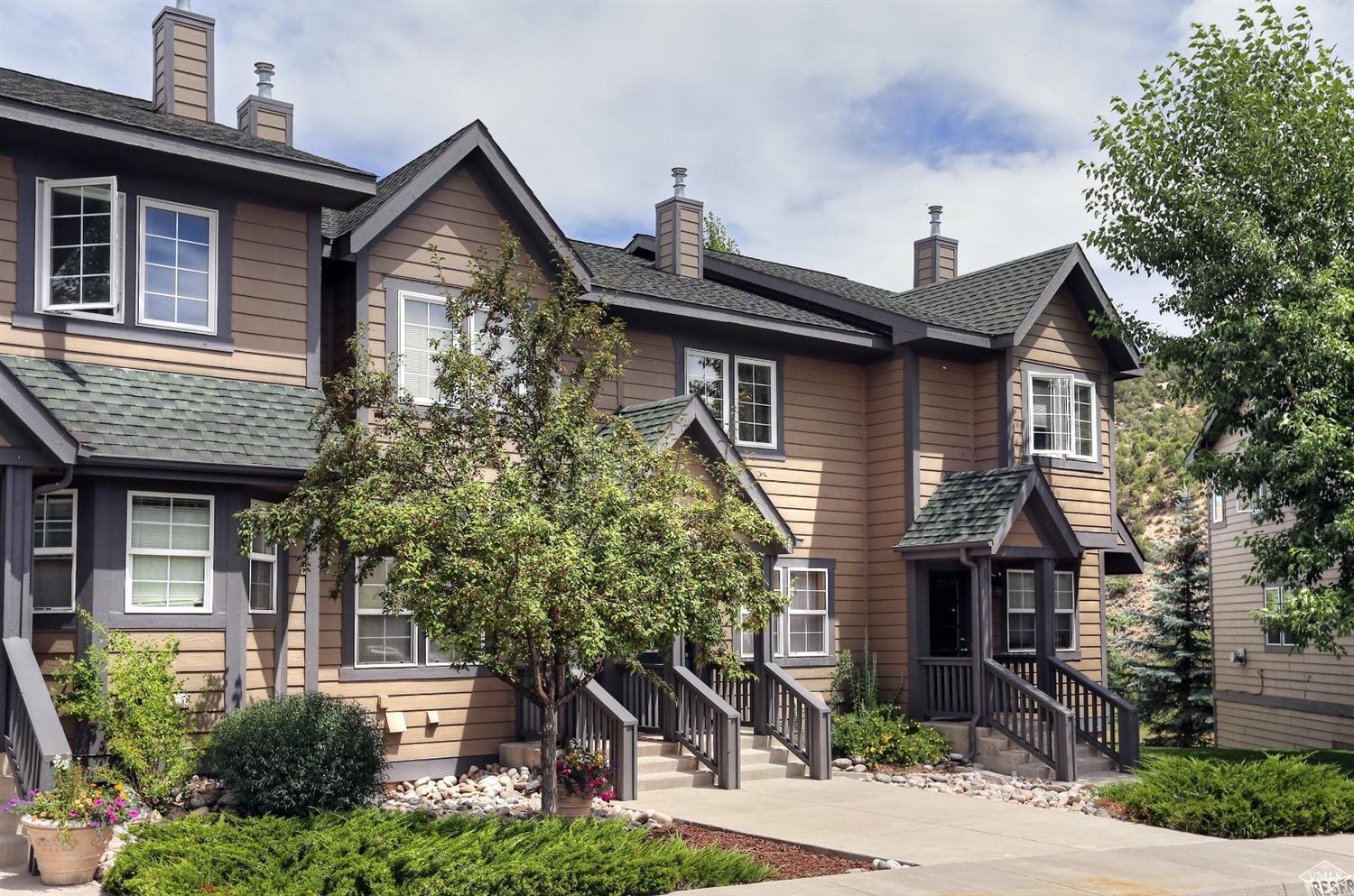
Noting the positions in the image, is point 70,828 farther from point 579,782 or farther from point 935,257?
point 935,257

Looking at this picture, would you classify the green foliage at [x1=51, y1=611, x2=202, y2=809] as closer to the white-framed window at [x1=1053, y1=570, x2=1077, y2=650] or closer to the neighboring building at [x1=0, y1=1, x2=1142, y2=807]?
the neighboring building at [x1=0, y1=1, x2=1142, y2=807]

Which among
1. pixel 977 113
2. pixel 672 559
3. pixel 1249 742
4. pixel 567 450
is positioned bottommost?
pixel 1249 742

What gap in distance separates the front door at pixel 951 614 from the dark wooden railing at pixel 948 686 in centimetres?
116

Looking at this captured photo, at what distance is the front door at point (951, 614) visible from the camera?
2084cm

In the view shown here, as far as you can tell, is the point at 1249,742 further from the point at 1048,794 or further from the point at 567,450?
the point at 567,450

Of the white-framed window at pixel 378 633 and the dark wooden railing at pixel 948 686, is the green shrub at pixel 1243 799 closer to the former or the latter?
the dark wooden railing at pixel 948 686

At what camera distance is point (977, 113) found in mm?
21469

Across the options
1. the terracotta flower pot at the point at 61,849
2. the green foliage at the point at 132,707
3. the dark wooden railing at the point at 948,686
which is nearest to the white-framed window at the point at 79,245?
the green foliage at the point at 132,707

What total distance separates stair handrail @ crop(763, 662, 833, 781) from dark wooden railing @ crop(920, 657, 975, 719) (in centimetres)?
267

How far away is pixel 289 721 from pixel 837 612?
10.0 metres

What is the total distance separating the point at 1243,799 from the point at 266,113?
14.0 meters

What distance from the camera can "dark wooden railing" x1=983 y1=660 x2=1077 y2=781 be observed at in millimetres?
17328

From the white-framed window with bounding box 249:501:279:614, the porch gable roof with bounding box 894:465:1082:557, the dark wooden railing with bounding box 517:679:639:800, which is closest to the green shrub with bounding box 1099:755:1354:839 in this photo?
the porch gable roof with bounding box 894:465:1082:557

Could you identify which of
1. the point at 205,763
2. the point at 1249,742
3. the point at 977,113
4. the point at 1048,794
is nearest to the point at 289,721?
the point at 205,763
